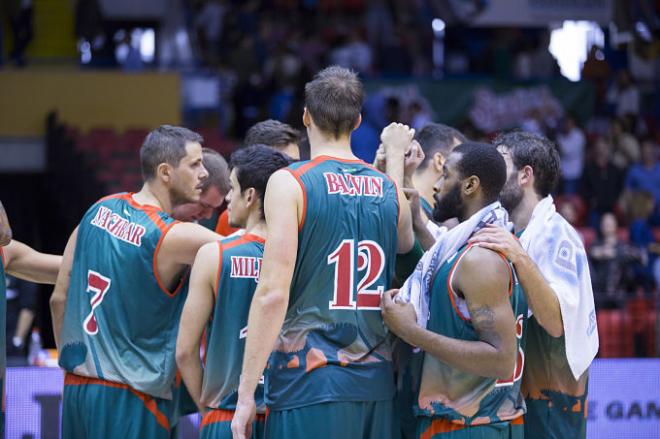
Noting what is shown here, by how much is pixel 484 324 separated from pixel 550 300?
1.97 ft

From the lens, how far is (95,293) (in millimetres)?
5180

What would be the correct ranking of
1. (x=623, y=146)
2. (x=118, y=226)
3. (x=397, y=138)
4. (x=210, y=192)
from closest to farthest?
(x=397, y=138)
(x=118, y=226)
(x=210, y=192)
(x=623, y=146)

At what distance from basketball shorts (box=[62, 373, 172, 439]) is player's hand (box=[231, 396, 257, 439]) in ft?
3.60

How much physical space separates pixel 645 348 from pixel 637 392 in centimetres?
107

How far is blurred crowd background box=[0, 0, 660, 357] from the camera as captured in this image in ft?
50.4

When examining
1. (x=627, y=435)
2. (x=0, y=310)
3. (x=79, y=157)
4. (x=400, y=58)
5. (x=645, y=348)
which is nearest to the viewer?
(x=0, y=310)

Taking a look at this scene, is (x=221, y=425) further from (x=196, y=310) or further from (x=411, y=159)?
(x=411, y=159)

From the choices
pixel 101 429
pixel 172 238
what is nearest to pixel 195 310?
pixel 172 238

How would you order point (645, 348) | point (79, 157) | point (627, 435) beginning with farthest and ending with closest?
point (79, 157)
point (645, 348)
point (627, 435)

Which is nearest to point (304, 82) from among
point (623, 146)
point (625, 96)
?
point (623, 146)

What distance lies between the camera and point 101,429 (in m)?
5.13

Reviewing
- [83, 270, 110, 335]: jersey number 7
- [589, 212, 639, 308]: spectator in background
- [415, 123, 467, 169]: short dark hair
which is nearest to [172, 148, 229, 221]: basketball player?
[83, 270, 110, 335]: jersey number 7

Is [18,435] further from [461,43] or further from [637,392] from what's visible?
[461,43]

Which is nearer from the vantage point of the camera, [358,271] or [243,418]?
[243,418]
